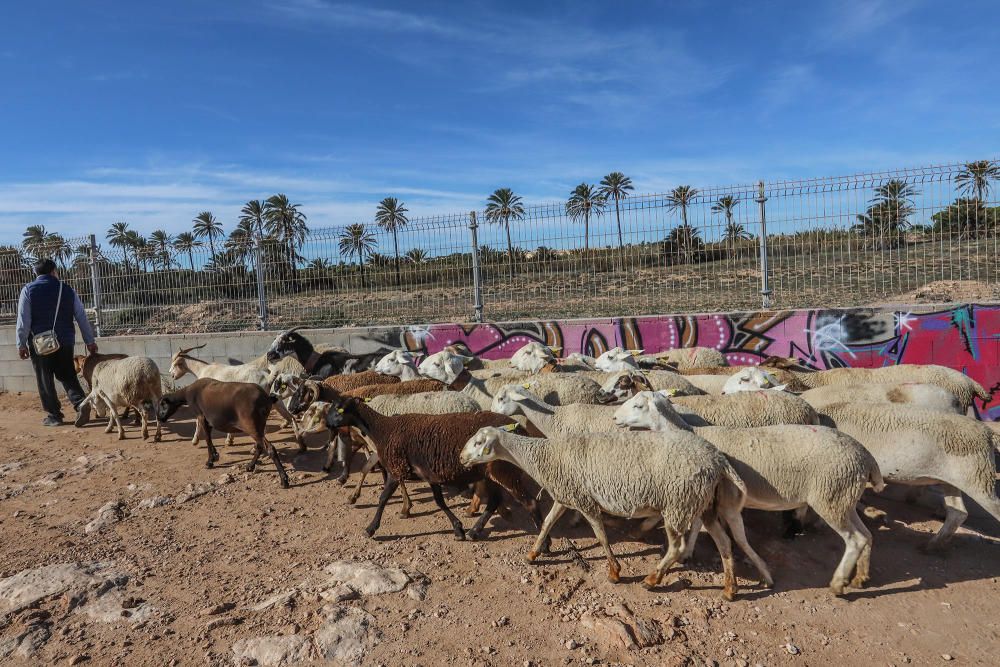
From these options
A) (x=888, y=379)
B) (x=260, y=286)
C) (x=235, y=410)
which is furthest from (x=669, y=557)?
(x=260, y=286)

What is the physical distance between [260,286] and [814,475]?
32.9 feet

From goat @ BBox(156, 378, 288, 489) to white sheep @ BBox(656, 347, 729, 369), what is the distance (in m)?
5.07

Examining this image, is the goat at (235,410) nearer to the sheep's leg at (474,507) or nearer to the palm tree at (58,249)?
the sheep's leg at (474,507)

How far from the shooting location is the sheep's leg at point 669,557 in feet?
13.8

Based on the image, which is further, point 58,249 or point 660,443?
point 58,249

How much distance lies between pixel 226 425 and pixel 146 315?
6.85 metres

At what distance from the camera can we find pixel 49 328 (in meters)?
9.72

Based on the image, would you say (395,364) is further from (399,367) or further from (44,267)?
(44,267)

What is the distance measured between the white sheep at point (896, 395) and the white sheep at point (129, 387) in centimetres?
838

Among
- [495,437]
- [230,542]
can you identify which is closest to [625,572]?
[495,437]

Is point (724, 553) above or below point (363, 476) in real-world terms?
below

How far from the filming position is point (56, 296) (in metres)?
9.70

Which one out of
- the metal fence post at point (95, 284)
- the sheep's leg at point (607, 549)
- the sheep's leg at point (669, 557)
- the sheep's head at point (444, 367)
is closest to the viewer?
the sheep's leg at point (669, 557)

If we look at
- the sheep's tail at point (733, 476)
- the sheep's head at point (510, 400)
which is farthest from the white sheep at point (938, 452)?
the sheep's head at point (510, 400)
